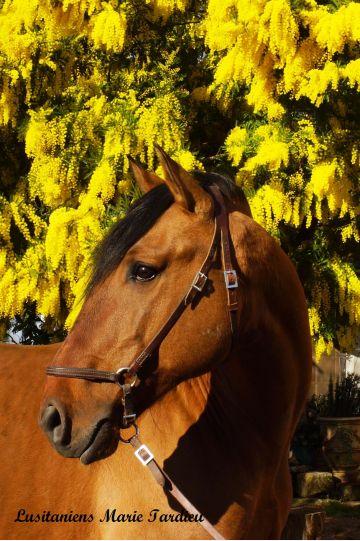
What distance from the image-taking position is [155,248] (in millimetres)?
2084

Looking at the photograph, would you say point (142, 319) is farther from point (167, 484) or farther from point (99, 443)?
point (167, 484)

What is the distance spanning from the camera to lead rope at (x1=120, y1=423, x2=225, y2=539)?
7.01 ft

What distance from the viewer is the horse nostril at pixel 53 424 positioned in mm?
1912

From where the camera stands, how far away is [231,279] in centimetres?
211

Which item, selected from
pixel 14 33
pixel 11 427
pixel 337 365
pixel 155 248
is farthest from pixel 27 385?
pixel 337 365

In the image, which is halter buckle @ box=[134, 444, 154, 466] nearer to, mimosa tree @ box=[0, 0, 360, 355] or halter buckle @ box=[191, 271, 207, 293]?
halter buckle @ box=[191, 271, 207, 293]

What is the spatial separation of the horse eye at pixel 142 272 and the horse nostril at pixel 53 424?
470 mm

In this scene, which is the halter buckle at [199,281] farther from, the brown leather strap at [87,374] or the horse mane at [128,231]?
the brown leather strap at [87,374]

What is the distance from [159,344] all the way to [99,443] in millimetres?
348

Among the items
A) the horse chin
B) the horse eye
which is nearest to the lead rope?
the horse chin

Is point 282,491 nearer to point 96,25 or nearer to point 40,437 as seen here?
point 40,437

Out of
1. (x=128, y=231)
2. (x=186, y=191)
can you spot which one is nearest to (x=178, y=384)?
(x=128, y=231)

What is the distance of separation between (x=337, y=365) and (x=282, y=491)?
31.3 feet

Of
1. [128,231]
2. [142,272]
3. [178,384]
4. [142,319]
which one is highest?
[128,231]
